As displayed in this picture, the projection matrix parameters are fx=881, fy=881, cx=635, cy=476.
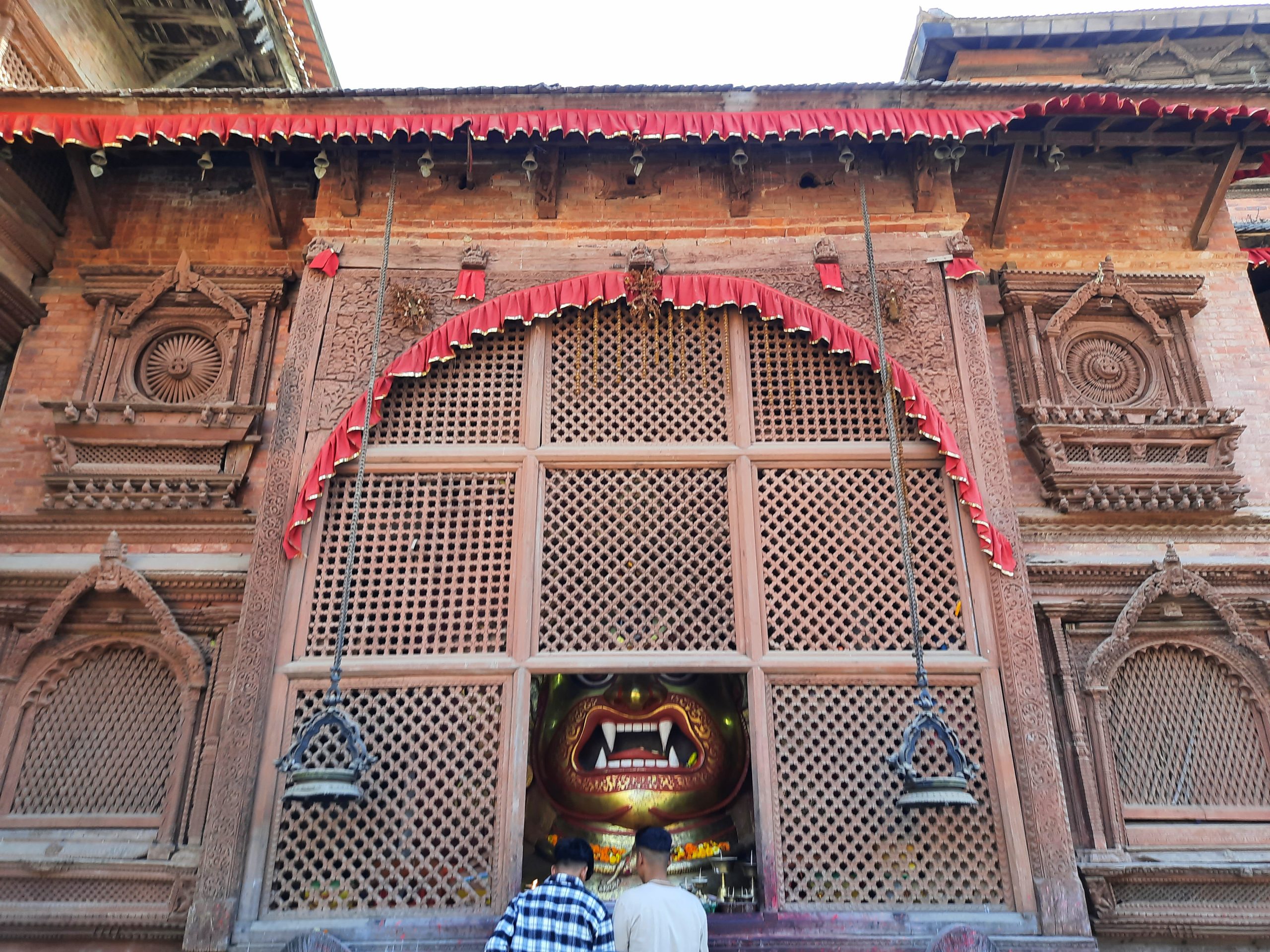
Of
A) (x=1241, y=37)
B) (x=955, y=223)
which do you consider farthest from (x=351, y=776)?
(x=1241, y=37)

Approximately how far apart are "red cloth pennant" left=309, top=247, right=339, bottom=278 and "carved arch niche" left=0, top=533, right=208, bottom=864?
8.31ft

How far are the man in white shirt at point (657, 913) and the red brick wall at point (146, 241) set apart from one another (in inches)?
182

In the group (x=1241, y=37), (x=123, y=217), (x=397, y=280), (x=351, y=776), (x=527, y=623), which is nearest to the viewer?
(x=351, y=776)

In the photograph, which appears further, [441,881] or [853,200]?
[853,200]

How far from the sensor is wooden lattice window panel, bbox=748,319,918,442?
6.51 meters

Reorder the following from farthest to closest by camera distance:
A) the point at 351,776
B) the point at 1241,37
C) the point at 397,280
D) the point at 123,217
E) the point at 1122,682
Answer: the point at 1241,37 → the point at 123,217 → the point at 397,280 → the point at 1122,682 → the point at 351,776

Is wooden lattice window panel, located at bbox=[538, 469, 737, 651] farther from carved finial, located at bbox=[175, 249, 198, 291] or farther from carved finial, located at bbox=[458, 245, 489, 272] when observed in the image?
carved finial, located at bbox=[175, 249, 198, 291]

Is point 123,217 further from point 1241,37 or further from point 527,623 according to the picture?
point 1241,37

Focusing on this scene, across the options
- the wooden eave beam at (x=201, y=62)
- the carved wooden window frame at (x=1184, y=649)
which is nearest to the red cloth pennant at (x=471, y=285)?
the wooden eave beam at (x=201, y=62)

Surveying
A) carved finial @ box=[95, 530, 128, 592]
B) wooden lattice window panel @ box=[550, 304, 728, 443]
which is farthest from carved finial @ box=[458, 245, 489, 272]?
carved finial @ box=[95, 530, 128, 592]

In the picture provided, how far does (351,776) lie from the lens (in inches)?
199

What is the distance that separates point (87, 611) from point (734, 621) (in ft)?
15.7

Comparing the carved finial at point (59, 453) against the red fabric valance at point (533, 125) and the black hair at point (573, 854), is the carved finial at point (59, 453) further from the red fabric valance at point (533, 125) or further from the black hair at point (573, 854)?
the black hair at point (573, 854)

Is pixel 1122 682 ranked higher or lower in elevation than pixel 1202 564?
lower
